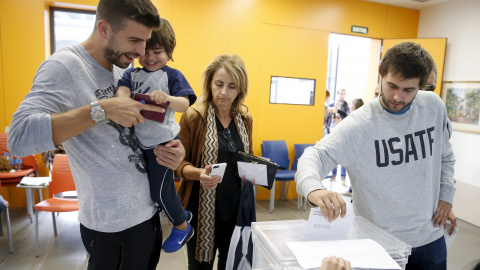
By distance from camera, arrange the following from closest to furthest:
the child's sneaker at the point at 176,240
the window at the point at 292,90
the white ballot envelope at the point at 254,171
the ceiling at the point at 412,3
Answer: the child's sneaker at the point at 176,240 → the white ballot envelope at the point at 254,171 → the window at the point at 292,90 → the ceiling at the point at 412,3

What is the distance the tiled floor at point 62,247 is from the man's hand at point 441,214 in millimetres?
1994

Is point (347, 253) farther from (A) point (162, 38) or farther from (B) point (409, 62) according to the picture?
(A) point (162, 38)

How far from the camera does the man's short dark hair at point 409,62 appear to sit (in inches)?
52.6

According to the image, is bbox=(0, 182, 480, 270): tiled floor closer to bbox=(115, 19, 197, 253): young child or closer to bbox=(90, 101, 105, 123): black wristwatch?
bbox=(115, 19, 197, 253): young child

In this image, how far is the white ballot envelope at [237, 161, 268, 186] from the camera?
1.76 metres

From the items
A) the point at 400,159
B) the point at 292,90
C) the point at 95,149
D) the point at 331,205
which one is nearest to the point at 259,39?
the point at 292,90

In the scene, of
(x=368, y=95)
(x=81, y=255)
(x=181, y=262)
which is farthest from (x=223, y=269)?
(x=368, y=95)

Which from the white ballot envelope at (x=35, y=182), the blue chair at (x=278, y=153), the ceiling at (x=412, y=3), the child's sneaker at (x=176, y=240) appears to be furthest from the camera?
the ceiling at (x=412, y=3)

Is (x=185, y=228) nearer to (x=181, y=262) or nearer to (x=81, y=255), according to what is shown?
(x=181, y=262)

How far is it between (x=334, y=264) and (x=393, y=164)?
0.76 m

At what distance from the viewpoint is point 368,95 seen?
21.0 ft

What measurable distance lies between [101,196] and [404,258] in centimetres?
120

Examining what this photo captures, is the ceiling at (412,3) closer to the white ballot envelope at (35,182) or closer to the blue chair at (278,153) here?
the blue chair at (278,153)

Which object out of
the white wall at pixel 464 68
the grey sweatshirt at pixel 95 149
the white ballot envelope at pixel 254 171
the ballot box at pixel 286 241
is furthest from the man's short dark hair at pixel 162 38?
the white wall at pixel 464 68
